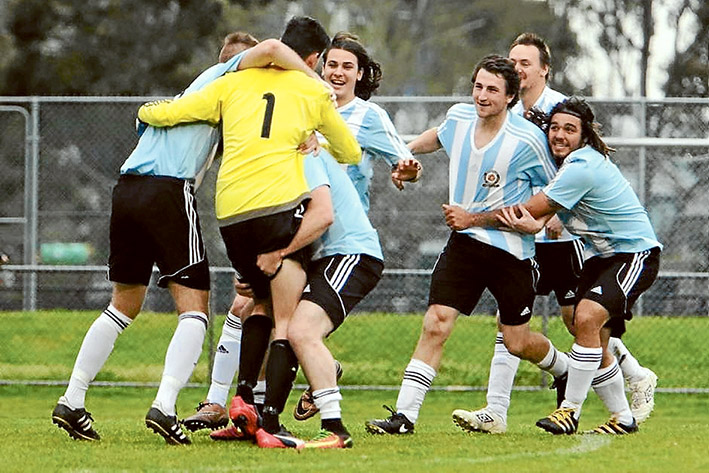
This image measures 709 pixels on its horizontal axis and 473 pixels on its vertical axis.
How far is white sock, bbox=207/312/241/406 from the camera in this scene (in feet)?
28.8

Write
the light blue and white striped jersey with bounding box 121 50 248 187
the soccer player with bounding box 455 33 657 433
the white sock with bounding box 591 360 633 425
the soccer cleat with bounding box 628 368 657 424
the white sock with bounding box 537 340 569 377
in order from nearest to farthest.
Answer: the light blue and white striped jersey with bounding box 121 50 248 187 → the white sock with bounding box 591 360 633 425 → the white sock with bounding box 537 340 569 377 → the soccer player with bounding box 455 33 657 433 → the soccer cleat with bounding box 628 368 657 424

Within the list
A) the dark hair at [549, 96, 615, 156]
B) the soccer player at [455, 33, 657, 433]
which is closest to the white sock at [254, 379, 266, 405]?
the soccer player at [455, 33, 657, 433]

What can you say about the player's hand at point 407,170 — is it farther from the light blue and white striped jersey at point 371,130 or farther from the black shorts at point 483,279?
the black shorts at point 483,279

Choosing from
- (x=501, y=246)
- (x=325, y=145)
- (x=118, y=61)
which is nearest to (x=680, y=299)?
(x=501, y=246)

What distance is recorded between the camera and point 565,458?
7.41 m

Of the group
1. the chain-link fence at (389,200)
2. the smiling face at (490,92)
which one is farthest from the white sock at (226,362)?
the chain-link fence at (389,200)

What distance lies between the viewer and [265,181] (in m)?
7.60

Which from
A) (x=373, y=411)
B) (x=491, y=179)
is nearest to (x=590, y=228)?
(x=491, y=179)

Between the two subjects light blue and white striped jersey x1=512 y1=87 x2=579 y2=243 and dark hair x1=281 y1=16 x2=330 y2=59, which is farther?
light blue and white striped jersey x1=512 y1=87 x2=579 y2=243

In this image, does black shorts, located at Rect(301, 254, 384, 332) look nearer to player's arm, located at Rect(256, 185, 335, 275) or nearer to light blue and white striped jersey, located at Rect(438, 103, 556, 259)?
player's arm, located at Rect(256, 185, 335, 275)

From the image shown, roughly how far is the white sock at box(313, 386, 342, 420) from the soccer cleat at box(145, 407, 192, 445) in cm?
72

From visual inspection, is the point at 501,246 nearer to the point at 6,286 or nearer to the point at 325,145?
the point at 325,145

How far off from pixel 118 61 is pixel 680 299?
17.0 m

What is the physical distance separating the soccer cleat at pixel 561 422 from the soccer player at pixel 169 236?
7.03 ft
